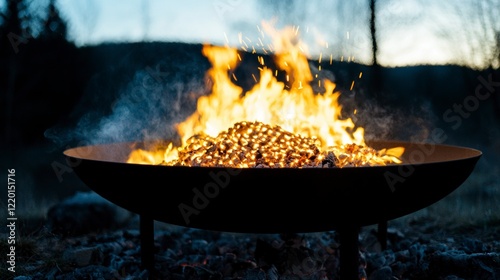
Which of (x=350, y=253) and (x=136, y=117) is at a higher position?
(x=136, y=117)

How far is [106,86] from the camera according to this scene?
11008 millimetres

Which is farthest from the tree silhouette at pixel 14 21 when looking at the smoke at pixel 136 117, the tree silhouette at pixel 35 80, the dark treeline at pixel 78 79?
the smoke at pixel 136 117

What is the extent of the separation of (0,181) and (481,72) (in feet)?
29.7

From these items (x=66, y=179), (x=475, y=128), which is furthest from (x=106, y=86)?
(x=475, y=128)

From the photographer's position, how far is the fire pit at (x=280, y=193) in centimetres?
204

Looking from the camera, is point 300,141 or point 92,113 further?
point 92,113

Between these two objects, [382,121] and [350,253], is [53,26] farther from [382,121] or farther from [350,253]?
[350,253]

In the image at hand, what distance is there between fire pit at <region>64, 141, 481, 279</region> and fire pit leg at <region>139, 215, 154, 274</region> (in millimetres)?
587

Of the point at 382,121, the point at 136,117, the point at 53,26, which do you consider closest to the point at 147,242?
the point at 136,117

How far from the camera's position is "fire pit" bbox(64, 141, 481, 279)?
2.04 m

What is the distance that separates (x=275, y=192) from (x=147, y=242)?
1380mm

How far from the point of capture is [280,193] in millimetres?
2041

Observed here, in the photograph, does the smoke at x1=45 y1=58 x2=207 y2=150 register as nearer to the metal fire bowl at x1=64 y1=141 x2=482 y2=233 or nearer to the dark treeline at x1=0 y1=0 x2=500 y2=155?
the dark treeline at x1=0 y1=0 x2=500 y2=155

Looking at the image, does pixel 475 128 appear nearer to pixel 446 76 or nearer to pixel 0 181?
pixel 446 76
